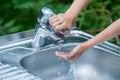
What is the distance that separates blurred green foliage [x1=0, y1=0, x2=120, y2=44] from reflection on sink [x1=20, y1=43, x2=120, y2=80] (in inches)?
14.8

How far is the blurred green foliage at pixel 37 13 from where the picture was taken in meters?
1.62

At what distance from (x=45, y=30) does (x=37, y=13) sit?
0.63 metres

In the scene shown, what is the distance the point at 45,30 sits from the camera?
104cm

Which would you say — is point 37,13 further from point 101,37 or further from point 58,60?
point 101,37

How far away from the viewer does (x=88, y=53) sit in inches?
45.5

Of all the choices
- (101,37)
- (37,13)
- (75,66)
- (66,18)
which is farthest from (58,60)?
(37,13)

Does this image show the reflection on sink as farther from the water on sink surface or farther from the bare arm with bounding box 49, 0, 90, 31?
the bare arm with bounding box 49, 0, 90, 31

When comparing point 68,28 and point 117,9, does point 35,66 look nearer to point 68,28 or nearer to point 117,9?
point 68,28

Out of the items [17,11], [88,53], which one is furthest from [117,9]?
[88,53]

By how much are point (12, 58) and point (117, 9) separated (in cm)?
88

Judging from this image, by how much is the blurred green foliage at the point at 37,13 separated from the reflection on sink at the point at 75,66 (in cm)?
38

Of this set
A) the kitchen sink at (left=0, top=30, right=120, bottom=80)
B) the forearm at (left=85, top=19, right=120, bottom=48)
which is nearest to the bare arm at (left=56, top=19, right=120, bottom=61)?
the forearm at (left=85, top=19, right=120, bottom=48)

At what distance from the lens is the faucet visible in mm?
1014

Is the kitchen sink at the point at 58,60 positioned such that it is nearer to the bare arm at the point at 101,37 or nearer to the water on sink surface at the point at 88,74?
the water on sink surface at the point at 88,74
